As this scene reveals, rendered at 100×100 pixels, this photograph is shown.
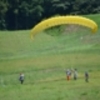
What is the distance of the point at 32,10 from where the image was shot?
238 feet

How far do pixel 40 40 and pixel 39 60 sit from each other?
1493 cm

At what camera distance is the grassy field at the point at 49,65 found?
80.4 feet

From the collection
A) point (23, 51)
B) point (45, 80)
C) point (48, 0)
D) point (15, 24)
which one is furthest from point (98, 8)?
point (45, 80)

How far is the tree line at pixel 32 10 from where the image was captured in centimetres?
6869

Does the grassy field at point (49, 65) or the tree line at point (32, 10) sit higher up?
the tree line at point (32, 10)

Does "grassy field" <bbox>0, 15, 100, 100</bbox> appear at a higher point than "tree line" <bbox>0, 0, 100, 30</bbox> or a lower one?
lower

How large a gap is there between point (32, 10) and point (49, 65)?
3878cm

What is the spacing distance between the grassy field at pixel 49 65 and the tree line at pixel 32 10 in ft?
40.6

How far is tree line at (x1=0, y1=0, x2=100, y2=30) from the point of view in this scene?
68688mm

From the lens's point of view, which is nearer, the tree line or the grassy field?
the grassy field

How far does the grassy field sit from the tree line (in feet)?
40.6

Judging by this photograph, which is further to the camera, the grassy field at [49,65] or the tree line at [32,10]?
the tree line at [32,10]

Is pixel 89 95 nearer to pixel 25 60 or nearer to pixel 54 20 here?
pixel 54 20

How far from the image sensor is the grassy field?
2452 centimetres
